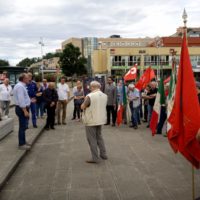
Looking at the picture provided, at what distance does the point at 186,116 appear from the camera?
4.99m

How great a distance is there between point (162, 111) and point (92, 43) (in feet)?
471

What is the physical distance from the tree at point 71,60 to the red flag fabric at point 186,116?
60559 millimetres

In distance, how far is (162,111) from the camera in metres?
11.2

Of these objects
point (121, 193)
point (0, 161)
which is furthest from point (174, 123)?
point (0, 161)

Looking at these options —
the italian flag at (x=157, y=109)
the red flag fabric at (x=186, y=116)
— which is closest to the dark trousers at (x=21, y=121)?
the italian flag at (x=157, y=109)

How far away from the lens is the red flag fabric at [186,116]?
4961 mm

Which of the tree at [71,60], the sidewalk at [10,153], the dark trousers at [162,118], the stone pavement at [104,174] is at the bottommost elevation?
the stone pavement at [104,174]

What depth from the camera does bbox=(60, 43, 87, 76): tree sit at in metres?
65.2

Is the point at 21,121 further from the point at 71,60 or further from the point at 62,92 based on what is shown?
the point at 71,60

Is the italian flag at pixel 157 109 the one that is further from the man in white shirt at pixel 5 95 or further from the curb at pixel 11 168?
the man in white shirt at pixel 5 95

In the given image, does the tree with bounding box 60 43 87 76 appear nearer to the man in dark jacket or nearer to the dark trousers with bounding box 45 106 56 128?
the man in dark jacket

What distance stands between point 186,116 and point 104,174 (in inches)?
92.8

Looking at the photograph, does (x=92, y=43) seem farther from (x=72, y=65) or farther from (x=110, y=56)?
(x=72, y=65)

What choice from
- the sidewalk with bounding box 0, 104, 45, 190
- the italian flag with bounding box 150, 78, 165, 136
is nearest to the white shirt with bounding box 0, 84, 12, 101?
the sidewalk with bounding box 0, 104, 45, 190
